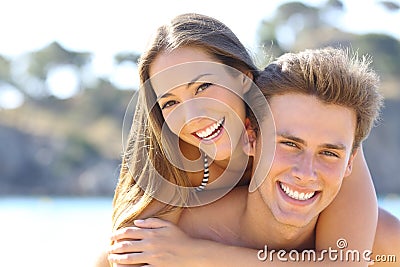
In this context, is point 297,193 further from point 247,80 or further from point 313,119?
point 247,80

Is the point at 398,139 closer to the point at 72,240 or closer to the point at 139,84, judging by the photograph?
the point at 72,240

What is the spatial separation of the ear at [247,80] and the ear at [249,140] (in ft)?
0.47

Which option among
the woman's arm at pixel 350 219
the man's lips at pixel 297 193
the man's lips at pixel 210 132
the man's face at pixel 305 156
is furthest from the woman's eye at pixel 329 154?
the man's lips at pixel 210 132

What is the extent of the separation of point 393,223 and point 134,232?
1.18 metres

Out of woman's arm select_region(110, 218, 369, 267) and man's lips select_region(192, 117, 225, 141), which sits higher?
man's lips select_region(192, 117, 225, 141)

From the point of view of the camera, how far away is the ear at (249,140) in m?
3.77

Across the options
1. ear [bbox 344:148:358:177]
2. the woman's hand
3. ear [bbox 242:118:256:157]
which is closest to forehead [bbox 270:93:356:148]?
ear [bbox 344:148:358:177]

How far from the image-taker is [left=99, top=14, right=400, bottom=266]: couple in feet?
11.4

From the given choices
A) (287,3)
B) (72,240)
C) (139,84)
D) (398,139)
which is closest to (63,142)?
(287,3)

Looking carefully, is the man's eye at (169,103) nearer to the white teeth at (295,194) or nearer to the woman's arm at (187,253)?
the woman's arm at (187,253)

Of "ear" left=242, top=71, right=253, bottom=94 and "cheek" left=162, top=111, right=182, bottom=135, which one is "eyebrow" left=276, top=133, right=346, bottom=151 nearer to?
"ear" left=242, top=71, right=253, bottom=94

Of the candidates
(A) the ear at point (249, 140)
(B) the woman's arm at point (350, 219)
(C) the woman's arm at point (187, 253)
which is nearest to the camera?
(C) the woman's arm at point (187, 253)

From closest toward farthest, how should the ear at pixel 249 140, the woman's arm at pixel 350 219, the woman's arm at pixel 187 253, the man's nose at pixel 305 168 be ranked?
the man's nose at pixel 305 168, the woman's arm at pixel 187 253, the woman's arm at pixel 350 219, the ear at pixel 249 140

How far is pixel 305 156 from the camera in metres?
3.42
